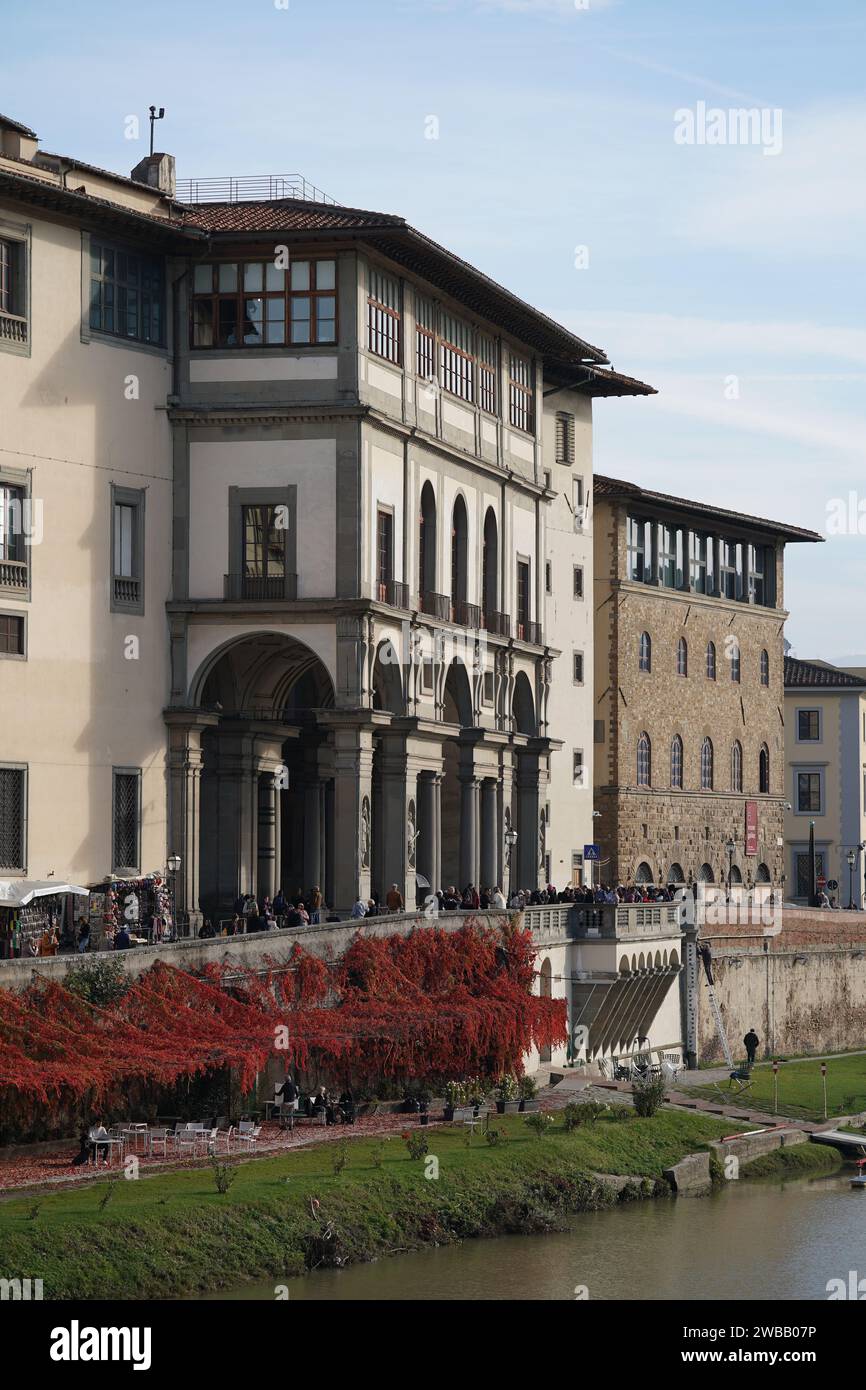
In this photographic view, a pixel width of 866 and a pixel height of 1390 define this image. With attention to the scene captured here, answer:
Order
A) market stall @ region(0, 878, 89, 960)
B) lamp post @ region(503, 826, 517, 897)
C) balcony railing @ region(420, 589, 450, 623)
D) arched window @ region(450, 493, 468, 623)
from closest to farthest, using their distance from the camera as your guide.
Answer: market stall @ region(0, 878, 89, 960)
balcony railing @ region(420, 589, 450, 623)
arched window @ region(450, 493, 468, 623)
lamp post @ region(503, 826, 517, 897)

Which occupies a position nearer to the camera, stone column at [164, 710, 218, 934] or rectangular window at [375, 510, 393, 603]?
stone column at [164, 710, 218, 934]

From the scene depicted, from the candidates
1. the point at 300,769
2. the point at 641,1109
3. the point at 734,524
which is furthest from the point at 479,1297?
the point at 734,524

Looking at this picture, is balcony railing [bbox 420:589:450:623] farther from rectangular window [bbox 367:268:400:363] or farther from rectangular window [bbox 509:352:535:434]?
rectangular window [bbox 509:352:535:434]

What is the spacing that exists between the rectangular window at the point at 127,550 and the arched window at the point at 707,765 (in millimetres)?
47636

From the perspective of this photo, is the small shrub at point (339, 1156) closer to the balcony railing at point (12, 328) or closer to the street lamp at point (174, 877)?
the street lamp at point (174, 877)

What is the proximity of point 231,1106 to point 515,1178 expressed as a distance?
19.5 feet

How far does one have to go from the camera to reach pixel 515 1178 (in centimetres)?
5403

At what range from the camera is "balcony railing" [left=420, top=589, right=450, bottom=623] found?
234ft

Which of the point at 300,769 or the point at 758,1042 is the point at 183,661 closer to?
the point at 300,769

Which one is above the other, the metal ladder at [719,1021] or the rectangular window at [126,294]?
the rectangular window at [126,294]

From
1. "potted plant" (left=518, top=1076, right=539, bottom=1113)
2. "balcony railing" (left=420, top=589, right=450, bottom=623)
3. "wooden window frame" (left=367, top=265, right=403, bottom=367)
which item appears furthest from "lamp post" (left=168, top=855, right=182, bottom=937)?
"wooden window frame" (left=367, top=265, right=403, bottom=367)

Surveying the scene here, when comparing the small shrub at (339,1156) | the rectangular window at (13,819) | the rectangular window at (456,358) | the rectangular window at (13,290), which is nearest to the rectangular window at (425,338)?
the rectangular window at (456,358)

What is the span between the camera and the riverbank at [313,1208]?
1665 inches

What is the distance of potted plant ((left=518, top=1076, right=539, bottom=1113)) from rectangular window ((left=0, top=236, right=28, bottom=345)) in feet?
69.2
